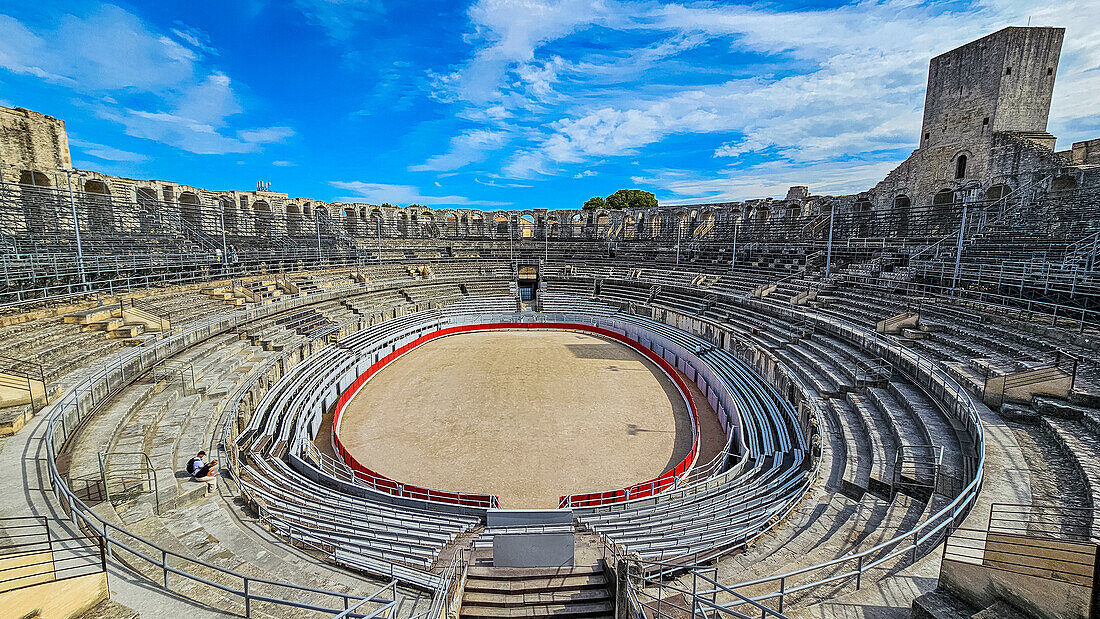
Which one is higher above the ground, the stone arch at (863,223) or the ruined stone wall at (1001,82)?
the ruined stone wall at (1001,82)

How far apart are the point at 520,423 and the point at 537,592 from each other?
842 centimetres

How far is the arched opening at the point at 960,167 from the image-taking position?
30.3 m

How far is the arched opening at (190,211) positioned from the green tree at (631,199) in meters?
53.9

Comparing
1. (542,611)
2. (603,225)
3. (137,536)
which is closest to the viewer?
(137,536)

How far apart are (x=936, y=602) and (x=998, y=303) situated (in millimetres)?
17535

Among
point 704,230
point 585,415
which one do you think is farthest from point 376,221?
point 585,415

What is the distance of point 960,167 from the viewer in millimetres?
30562

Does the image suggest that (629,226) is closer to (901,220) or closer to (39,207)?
(901,220)

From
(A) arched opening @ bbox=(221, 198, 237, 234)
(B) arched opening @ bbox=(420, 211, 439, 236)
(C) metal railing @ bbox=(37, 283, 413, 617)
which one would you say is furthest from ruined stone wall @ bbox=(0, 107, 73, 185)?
(B) arched opening @ bbox=(420, 211, 439, 236)

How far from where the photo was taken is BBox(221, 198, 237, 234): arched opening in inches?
1226

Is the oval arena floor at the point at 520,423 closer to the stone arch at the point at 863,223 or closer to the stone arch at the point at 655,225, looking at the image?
the stone arch at the point at 863,223

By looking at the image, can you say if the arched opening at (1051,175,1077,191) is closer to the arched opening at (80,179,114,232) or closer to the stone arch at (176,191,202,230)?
the stone arch at (176,191,202,230)

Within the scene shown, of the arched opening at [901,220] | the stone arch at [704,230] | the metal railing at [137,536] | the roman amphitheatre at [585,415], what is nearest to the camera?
the metal railing at [137,536]

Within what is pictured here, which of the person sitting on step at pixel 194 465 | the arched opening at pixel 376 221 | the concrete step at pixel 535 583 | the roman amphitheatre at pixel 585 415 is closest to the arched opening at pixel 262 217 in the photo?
the roman amphitheatre at pixel 585 415
